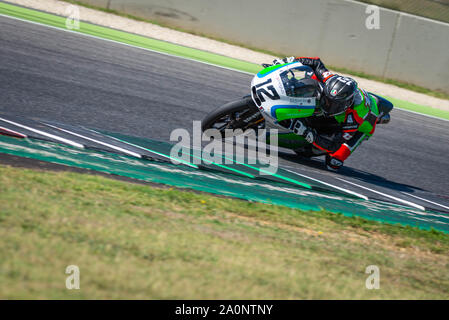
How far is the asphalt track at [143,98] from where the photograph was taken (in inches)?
270

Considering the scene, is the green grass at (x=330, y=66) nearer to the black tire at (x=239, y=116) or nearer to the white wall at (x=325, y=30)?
the white wall at (x=325, y=30)

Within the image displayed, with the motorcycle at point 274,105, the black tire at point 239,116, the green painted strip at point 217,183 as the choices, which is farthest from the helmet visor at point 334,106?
the green painted strip at point 217,183

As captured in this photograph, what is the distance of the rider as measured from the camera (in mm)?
6480

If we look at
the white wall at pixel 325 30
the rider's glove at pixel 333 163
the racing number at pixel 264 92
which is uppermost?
the white wall at pixel 325 30

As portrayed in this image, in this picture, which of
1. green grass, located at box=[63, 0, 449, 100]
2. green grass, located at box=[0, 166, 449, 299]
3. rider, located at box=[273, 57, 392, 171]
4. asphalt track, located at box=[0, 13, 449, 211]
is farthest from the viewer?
green grass, located at box=[63, 0, 449, 100]

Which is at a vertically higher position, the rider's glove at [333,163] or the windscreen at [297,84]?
the windscreen at [297,84]

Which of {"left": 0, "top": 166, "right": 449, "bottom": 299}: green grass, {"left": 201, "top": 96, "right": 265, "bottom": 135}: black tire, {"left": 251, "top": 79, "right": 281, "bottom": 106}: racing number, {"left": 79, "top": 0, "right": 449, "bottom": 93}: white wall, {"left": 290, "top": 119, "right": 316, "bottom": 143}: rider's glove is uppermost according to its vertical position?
{"left": 79, "top": 0, "right": 449, "bottom": 93}: white wall

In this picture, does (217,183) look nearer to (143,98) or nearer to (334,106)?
(334,106)

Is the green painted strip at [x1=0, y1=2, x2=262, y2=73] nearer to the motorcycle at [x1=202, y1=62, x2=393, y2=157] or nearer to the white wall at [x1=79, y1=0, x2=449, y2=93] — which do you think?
the white wall at [x1=79, y1=0, x2=449, y2=93]

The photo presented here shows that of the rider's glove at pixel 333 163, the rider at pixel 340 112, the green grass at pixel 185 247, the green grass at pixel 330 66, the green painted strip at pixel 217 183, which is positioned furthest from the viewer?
the green grass at pixel 330 66

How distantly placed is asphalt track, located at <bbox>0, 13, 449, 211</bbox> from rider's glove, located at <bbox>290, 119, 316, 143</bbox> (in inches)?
17.1

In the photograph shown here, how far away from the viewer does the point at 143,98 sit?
816 cm

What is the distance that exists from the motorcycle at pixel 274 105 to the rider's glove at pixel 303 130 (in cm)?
7

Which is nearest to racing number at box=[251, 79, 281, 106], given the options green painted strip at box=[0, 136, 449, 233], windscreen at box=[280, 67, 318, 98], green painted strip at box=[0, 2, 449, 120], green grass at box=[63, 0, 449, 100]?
windscreen at box=[280, 67, 318, 98]
